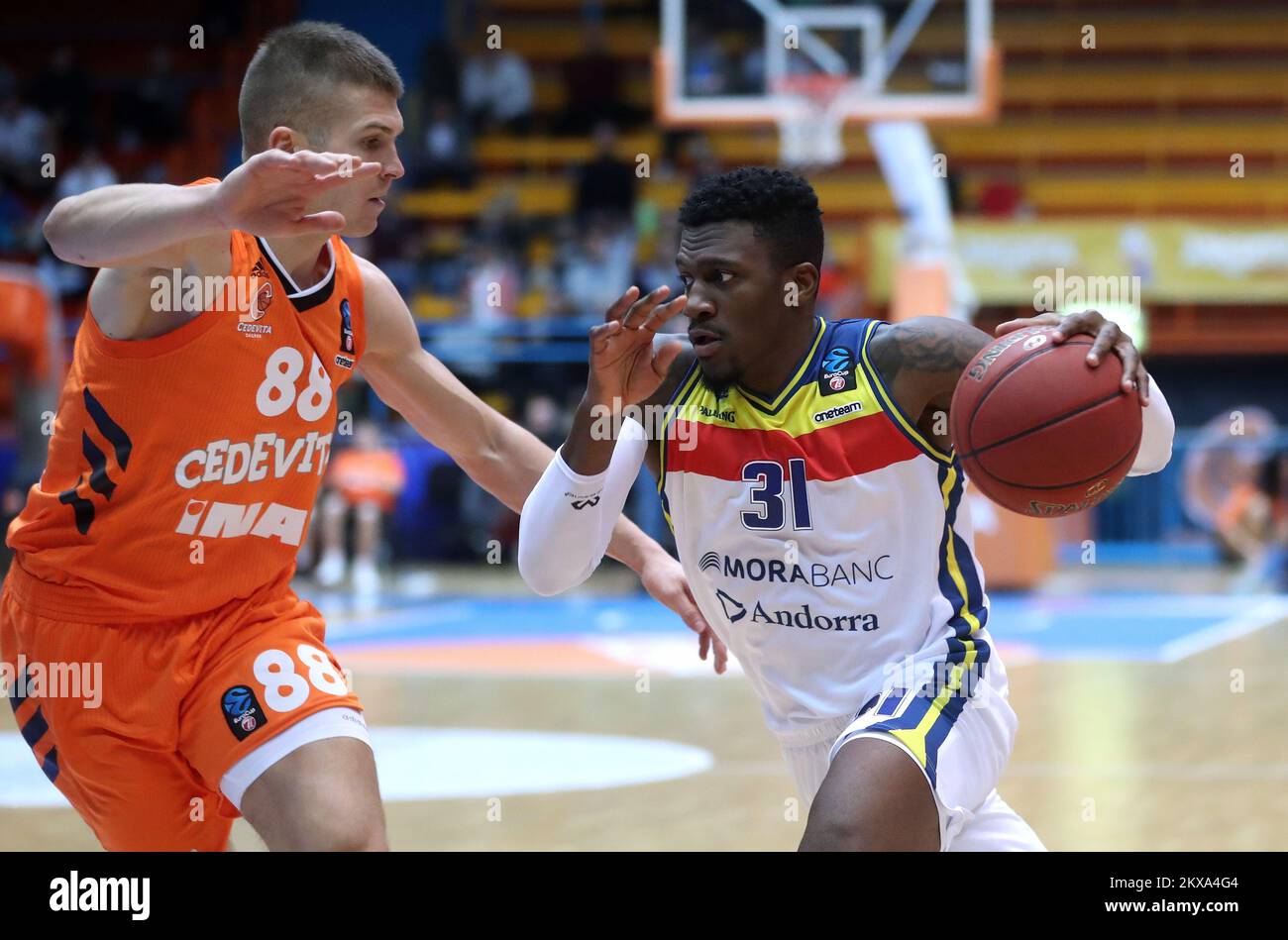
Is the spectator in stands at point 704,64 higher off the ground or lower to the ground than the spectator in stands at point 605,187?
higher

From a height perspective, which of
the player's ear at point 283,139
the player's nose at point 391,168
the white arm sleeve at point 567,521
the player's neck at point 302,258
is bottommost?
the white arm sleeve at point 567,521

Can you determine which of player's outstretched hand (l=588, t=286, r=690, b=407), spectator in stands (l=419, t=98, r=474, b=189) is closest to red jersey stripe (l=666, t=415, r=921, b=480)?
player's outstretched hand (l=588, t=286, r=690, b=407)

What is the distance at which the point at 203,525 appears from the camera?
3.44m

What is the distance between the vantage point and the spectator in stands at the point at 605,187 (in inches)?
772

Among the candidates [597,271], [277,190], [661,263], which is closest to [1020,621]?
[661,263]

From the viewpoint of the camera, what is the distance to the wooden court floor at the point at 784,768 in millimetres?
5773

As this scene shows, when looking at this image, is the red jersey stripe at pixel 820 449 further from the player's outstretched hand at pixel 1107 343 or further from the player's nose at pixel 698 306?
the player's outstretched hand at pixel 1107 343

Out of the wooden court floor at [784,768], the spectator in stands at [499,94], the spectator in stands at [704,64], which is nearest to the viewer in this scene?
the wooden court floor at [784,768]

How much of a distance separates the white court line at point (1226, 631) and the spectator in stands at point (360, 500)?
7.74 m

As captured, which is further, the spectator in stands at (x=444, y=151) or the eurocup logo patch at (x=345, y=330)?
the spectator in stands at (x=444, y=151)
